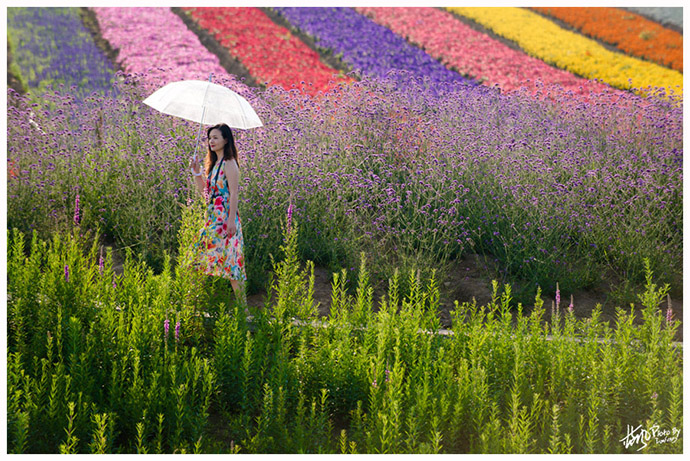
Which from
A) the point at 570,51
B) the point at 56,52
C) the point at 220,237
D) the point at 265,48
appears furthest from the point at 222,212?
the point at 570,51

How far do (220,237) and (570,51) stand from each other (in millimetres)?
10067

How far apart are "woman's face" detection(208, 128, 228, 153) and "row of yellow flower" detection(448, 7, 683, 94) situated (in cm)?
729

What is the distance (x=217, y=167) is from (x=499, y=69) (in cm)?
867

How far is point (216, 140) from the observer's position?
13.8 ft

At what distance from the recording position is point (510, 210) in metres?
5.42

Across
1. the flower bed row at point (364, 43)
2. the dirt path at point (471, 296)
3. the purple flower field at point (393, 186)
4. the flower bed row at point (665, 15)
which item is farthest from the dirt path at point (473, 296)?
the flower bed row at point (665, 15)

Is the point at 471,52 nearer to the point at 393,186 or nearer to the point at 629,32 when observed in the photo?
the point at 629,32

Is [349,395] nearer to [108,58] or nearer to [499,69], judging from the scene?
[499,69]

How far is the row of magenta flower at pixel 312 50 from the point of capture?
11086mm

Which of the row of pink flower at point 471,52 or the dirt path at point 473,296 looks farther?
the row of pink flower at point 471,52

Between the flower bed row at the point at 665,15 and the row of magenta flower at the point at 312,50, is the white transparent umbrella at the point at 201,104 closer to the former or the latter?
the row of magenta flower at the point at 312,50

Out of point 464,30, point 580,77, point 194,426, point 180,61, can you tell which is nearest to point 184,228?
point 194,426

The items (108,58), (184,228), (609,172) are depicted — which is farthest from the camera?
(108,58)

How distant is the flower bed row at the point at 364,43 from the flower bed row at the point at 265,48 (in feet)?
1.74
